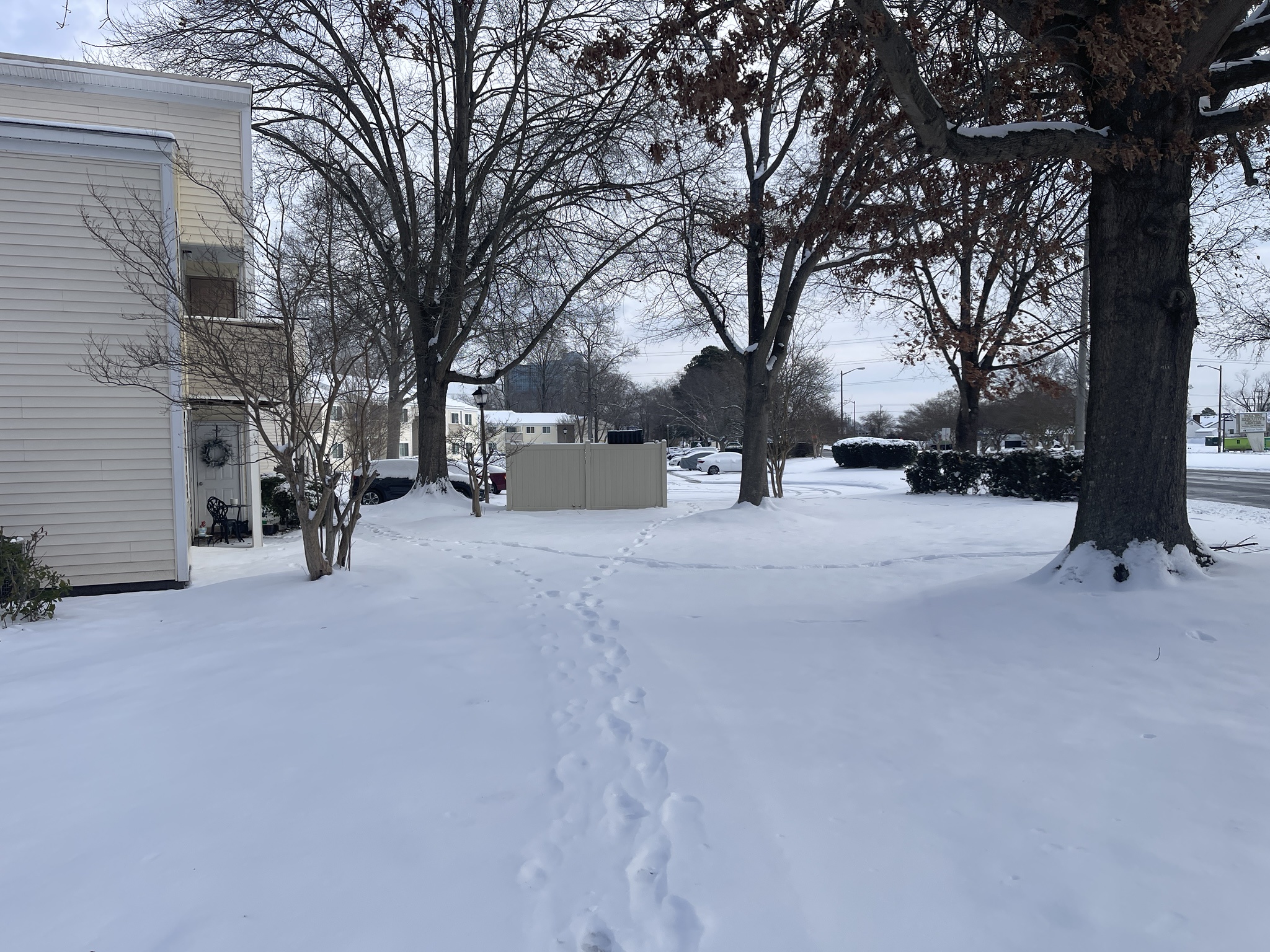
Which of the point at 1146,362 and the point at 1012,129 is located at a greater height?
the point at 1012,129

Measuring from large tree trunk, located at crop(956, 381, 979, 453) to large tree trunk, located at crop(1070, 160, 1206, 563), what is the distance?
1445 cm

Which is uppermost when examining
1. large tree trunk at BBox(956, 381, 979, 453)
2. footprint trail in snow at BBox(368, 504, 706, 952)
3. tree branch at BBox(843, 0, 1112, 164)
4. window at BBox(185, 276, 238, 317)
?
tree branch at BBox(843, 0, 1112, 164)

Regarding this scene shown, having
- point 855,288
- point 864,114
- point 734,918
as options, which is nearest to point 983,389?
point 855,288

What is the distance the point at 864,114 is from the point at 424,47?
9213mm

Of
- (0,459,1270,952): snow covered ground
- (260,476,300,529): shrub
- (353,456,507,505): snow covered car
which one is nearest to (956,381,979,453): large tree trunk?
(353,456,507,505): snow covered car

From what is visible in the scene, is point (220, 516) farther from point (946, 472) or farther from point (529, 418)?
point (529, 418)

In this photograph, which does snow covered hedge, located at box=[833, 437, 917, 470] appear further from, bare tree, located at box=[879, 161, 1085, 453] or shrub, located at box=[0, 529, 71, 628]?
shrub, located at box=[0, 529, 71, 628]

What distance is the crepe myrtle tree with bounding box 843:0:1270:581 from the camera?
20.4ft

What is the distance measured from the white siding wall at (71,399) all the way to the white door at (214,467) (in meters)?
5.34

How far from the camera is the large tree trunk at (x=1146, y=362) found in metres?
6.50

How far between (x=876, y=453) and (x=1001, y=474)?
1567 cm

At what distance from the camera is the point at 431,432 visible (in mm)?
18438

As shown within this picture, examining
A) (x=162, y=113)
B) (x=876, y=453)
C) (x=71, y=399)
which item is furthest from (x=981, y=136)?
(x=876, y=453)

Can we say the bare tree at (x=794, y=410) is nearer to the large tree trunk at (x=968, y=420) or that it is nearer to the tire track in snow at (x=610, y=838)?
the large tree trunk at (x=968, y=420)
